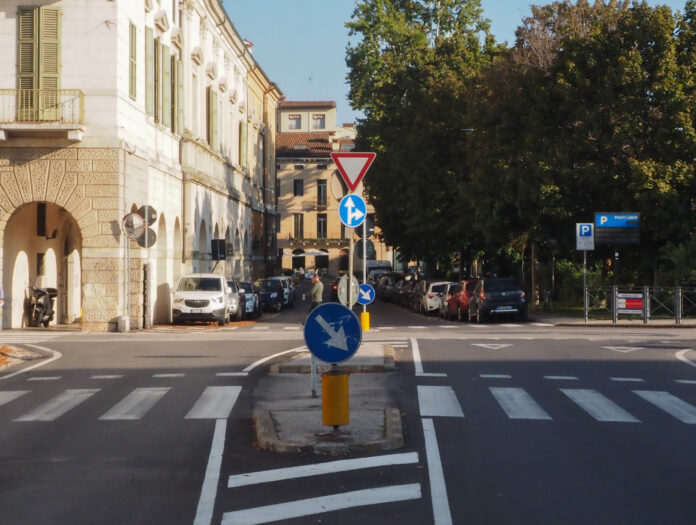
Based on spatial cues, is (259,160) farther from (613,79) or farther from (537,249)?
(613,79)

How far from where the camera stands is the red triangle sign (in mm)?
13141

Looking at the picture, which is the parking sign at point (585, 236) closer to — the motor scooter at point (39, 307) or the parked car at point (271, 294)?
the motor scooter at point (39, 307)

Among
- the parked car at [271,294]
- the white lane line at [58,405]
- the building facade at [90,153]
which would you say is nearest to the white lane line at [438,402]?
the white lane line at [58,405]

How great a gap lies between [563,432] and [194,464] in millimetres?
4155

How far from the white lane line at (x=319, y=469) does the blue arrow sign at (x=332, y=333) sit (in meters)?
1.32

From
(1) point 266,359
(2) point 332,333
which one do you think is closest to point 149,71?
(1) point 266,359

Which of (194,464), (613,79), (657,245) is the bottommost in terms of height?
(194,464)

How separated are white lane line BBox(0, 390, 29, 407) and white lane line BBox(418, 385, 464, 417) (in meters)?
5.60

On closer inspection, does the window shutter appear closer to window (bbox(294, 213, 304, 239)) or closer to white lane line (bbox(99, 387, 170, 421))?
white lane line (bbox(99, 387, 170, 421))

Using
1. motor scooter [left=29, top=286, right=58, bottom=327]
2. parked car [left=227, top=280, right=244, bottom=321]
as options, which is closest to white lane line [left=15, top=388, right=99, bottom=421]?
motor scooter [left=29, top=286, right=58, bottom=327]

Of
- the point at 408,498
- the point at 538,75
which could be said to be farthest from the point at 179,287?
the point at 408,498

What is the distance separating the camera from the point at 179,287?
36.3 metres

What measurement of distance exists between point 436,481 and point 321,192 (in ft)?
324

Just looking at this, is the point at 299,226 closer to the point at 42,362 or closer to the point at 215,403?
the point at 42,362
